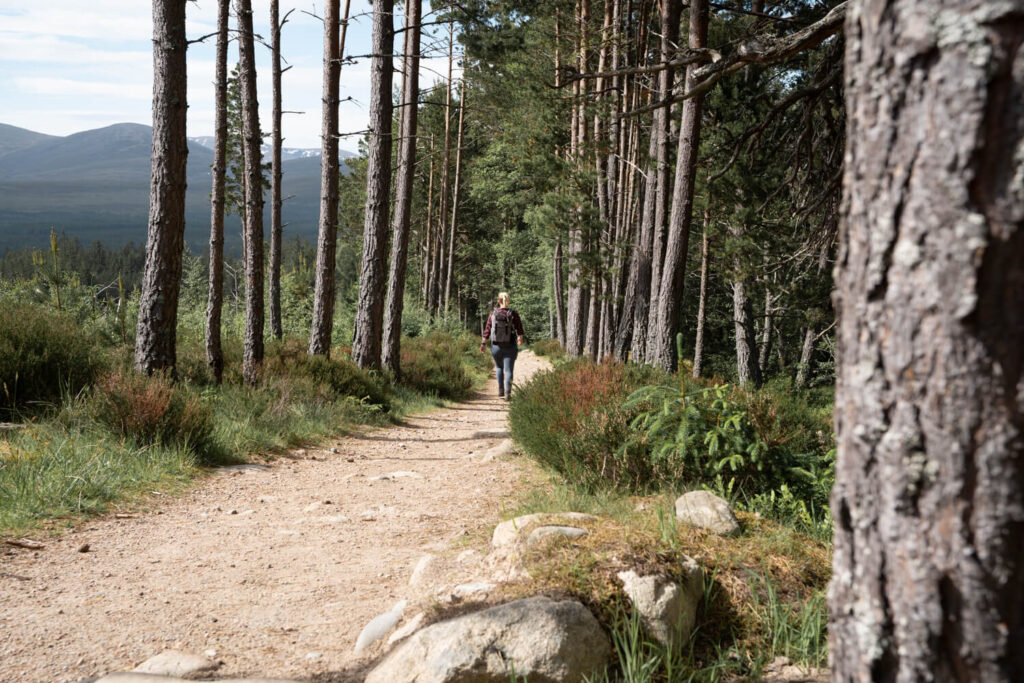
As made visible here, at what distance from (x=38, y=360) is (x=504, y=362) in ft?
26.7

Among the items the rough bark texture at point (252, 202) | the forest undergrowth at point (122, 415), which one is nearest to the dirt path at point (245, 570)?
the forest undergrowth at point (122, 415)

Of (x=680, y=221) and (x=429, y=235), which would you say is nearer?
(x=680, y=221)

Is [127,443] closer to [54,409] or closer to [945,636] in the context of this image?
[54,409]

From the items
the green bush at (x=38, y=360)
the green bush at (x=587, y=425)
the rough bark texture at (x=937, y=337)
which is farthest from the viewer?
the green bush at (x=38, y=360)

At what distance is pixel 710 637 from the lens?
343cm

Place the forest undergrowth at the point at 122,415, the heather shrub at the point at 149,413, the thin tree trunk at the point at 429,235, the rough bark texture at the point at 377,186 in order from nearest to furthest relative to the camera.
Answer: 1. the forest undergrowth at the point at 122,415
2. the heather shrub at the point at 149,413
3. the rough bark texture at the point at 377,186
4. the thin tree trunk at the point at 429,235

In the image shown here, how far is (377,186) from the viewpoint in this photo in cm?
1241

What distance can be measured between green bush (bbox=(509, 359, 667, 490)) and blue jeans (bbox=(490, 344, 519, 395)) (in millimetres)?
5593

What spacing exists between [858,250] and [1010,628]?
87 centimetres

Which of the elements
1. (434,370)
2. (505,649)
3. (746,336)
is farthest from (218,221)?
(746,336)

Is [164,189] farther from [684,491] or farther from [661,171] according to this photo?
[661,171]

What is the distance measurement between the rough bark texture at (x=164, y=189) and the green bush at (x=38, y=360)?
630 mm

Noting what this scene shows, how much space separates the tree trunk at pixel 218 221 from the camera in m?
10.4

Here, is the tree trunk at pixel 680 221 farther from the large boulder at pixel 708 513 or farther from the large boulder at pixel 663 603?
the large boulder at pixel 663 603
